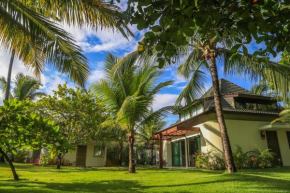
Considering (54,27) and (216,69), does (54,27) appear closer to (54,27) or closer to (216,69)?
(54,27)

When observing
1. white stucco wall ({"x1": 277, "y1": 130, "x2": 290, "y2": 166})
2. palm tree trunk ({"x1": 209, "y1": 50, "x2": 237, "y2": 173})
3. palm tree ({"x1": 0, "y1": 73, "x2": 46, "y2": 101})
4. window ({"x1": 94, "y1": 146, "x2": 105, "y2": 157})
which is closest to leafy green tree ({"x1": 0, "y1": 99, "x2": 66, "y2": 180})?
palm tree trunk ({"x1": 209, "y1": 50, "x2": 237, "y2": 173})

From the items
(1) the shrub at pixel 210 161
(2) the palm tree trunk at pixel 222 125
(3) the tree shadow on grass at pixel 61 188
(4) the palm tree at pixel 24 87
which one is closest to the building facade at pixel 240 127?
(1) the shrub at pixel 210 161

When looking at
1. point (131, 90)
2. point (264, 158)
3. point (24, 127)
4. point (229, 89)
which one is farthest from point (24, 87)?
point (264, 158)

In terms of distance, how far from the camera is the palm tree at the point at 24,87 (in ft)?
67.9

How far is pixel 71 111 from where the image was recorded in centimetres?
1453

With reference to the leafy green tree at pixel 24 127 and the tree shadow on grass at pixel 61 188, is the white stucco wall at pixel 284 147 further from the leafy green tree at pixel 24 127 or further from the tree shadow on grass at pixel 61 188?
the leafy green tree at pixel 24 127

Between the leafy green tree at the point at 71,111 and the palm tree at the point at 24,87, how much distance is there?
6.86 meters

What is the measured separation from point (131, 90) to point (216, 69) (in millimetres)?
4267

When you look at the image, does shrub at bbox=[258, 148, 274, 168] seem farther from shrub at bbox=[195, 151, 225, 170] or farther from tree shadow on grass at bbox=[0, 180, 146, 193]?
tree shadow on grass at bbox=[0, 180, 146, 193]

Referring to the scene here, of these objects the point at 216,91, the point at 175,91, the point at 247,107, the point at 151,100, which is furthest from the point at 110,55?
the point at 247,107

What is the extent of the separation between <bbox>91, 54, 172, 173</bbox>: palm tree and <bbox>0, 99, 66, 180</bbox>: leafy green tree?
5812mm

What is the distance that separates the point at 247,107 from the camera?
47.7ft

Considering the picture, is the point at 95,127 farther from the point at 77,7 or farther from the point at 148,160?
the point at 77,7

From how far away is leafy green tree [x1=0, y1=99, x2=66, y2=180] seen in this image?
386 cm
